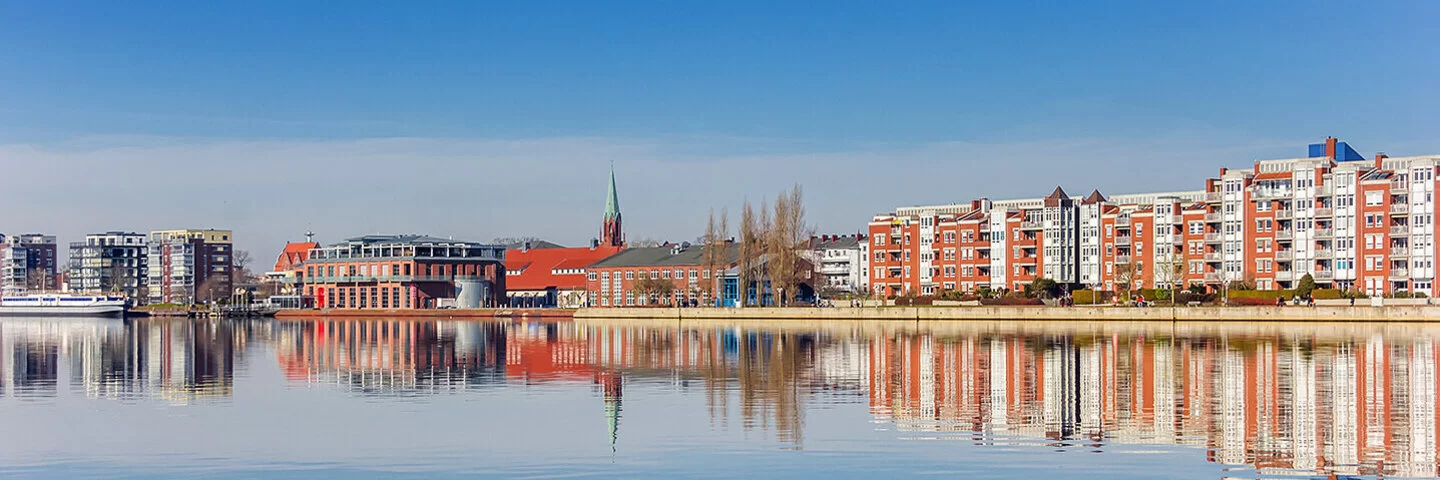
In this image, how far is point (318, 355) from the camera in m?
60.8

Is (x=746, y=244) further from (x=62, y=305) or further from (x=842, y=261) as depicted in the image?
(x=62, y=305)

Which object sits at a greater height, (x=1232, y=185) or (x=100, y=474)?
(x=1232, y=185)

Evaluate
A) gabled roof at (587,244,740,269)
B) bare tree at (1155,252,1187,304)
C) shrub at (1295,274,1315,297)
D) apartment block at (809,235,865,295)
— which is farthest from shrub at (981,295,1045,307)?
apartment block at (809,235,865,295)

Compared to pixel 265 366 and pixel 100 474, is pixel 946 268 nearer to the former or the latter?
pixel 265 366

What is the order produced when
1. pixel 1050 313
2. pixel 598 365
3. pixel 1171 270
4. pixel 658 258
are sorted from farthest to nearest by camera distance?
pixel 658 258, pixel 1171 270, pixel 1050 313, pixel 598 365

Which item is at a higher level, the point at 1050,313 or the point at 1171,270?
the point at 1171,270

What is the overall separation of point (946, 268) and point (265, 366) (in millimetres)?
81233

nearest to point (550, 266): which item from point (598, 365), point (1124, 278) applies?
point (1124, 278)

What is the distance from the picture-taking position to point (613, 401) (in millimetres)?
35406

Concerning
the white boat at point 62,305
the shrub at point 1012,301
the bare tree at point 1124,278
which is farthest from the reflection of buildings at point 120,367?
the white boat at point 62,305

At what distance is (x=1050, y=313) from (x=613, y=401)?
213 ft

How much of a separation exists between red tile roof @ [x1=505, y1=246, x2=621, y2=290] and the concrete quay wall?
44605 mm

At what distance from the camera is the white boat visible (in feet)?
547

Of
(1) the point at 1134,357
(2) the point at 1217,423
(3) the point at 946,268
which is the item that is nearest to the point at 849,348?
(1) the point at 1134,357
